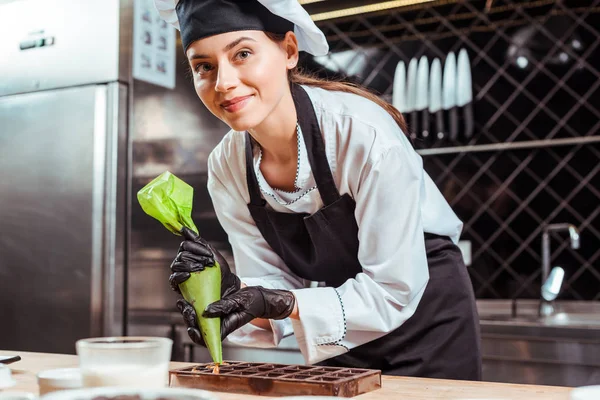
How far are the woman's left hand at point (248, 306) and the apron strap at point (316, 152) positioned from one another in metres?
0.30

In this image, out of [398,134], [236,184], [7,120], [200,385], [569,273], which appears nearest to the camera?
[200,385]

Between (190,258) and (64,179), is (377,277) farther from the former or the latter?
(64,179)

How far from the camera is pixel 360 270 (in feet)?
5.22

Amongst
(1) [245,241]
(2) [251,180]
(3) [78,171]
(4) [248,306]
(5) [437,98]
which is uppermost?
(5) [437,98]

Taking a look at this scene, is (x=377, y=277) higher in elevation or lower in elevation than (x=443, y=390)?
higher

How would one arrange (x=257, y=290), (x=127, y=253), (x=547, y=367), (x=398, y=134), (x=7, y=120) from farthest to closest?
(x=7, y=120)
(x=127, y=253)
(x=547, y=367)
(x=398, y=134)
(x=257, y=290)

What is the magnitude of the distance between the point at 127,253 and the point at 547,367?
4.93 feet

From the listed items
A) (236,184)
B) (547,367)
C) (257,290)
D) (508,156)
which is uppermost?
(508,156)

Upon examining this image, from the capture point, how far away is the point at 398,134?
152cm

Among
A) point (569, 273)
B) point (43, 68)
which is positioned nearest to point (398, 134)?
point (43, 68)

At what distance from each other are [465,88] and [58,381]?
8.77 ft

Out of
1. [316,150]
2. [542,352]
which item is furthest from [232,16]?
[542,352]

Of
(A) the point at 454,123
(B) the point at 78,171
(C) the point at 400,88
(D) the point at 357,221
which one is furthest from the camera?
(C) the point at 400,88

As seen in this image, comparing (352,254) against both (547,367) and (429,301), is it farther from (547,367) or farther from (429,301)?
(547,367)
